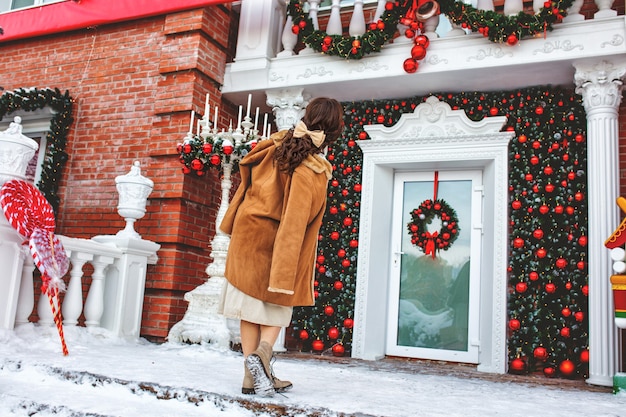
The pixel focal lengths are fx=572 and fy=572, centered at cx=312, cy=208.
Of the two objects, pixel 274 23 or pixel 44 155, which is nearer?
pixel 274 23

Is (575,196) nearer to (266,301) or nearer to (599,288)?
(599,288)

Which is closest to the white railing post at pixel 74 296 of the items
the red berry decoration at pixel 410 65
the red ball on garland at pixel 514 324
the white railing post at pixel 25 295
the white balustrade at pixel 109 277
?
the white balustrade at pixel 109 277

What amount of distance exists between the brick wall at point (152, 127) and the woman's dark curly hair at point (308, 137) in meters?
3.35

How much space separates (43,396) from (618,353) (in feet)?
14.5

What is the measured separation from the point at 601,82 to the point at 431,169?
73.2 inches

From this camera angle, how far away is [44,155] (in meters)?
7.03

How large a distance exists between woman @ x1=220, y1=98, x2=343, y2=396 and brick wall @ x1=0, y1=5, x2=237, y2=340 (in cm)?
326

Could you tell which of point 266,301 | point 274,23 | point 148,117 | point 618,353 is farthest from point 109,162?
point 618,353

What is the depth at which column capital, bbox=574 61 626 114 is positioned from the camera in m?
5.11

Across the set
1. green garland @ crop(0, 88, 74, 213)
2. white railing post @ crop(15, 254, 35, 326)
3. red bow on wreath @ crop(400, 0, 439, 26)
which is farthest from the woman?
green garland @ crop(0, 88, 74, 213)

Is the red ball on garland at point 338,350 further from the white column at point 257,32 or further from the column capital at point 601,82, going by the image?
the column capital at point 601,82

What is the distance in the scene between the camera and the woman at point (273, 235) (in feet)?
8.46

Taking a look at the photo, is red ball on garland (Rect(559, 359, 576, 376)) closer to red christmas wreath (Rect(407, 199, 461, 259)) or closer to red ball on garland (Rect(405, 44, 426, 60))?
red christmas wreath (Rect(407, 199, 461, 259))

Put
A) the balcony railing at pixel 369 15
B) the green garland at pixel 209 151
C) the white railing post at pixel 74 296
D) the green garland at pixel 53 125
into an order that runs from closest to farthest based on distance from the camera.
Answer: the white railing post at pixel 74 296 < the balcony railing at pixel 369 15 < the green garland at pixel 209 151 < the green garland at pixel 53 125
